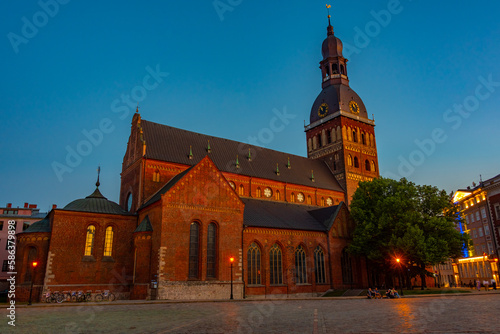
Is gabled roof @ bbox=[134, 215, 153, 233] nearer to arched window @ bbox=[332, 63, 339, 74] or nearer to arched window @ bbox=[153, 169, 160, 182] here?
arched window @ bbox=[153, 169, 160, 182]

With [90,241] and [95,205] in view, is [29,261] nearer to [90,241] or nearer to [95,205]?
[90,241]

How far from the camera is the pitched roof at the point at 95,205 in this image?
1454 inches

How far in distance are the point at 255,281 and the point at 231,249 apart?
459 cm

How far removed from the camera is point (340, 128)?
201 ft

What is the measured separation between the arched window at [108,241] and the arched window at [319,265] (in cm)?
2242

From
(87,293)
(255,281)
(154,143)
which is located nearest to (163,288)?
(87,293)

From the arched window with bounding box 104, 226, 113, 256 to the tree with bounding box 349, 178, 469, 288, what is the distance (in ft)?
87.6

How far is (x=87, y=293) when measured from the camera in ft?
110

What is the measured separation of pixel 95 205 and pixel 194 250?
11223mm

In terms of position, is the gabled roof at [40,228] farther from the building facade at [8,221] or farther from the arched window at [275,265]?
the building facade at [8,221]

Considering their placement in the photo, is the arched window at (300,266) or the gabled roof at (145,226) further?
the arched window at (300,266)

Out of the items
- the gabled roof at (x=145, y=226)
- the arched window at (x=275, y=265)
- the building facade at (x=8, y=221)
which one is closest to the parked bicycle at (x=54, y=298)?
the gabled roof at (x=145, y=226)

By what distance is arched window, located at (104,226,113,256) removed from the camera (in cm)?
3679

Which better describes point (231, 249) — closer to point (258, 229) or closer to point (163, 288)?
point (258, 229)
